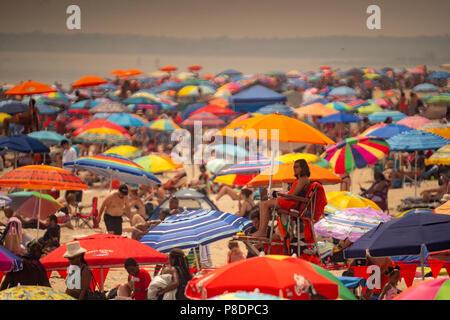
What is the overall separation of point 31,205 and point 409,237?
685 cm

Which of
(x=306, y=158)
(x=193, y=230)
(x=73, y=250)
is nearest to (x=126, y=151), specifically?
(x=306, y=158)

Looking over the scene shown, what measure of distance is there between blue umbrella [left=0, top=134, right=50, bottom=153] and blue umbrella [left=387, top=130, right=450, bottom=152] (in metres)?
7.09

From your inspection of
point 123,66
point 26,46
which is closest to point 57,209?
point 26,46

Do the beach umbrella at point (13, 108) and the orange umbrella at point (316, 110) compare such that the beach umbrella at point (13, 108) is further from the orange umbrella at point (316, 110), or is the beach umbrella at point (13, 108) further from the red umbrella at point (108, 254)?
the red umbrella at point (108, 254)

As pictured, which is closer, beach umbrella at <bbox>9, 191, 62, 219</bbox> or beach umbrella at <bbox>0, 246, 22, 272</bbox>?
beach umbrella at <bbox>0, 246, 22, 272</bbox>

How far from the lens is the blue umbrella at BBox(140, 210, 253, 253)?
21.4ft

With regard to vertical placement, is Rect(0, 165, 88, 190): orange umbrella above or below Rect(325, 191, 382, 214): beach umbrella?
above

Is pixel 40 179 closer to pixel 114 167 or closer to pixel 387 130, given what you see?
pixel 114 167

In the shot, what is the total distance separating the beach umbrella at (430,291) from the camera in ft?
13.1

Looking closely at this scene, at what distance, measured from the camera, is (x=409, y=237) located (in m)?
5.72

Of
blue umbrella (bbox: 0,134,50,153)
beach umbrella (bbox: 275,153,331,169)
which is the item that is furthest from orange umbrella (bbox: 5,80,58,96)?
beach umbrella (bbox: 275,153,331,169)

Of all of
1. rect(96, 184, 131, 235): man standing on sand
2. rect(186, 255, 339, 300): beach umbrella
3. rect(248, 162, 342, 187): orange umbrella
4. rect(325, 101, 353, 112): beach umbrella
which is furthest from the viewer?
rect(325, 101, 353, 112): beach umbrella

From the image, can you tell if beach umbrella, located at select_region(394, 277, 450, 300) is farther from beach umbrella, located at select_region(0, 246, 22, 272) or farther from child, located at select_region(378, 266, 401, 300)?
beach umbrella, located at select_region(0, 246, 22, 272)

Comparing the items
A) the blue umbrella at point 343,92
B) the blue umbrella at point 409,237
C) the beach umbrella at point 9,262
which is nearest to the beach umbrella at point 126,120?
the beach umbrella at point 9,262
